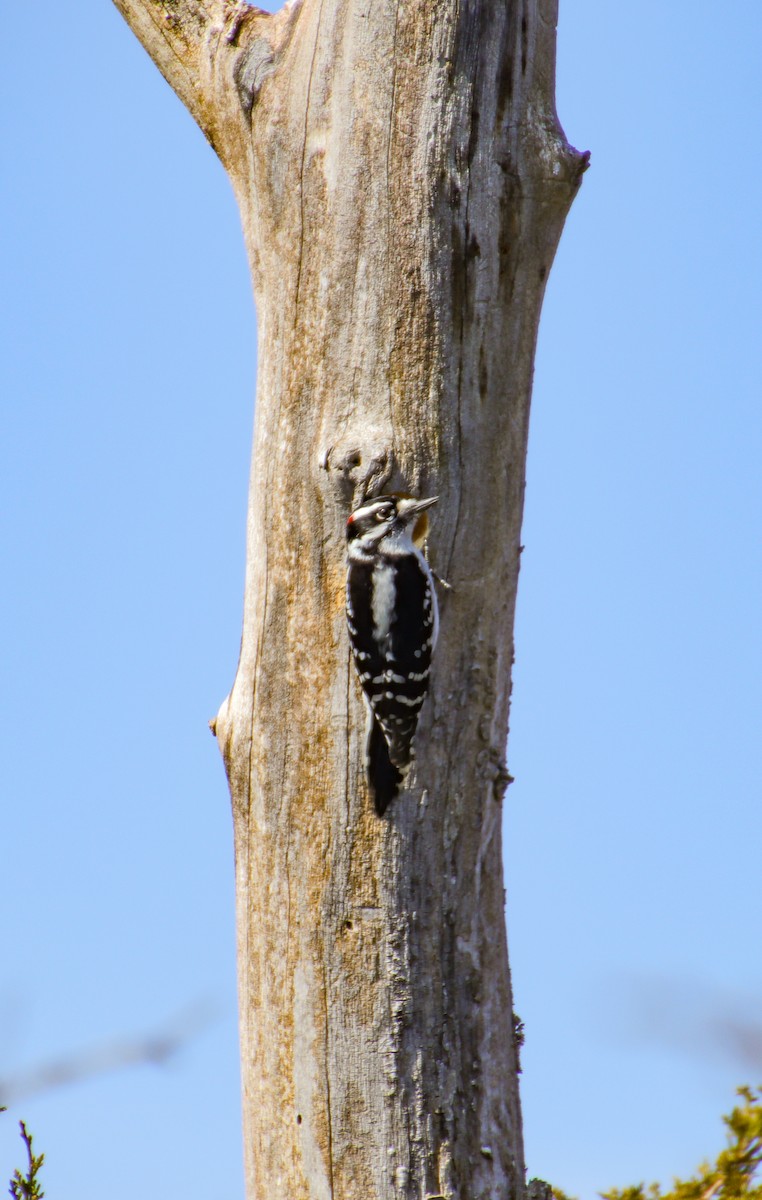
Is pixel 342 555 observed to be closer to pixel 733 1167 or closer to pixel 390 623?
pixel 390 623

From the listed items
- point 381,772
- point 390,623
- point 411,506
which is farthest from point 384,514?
point 381,772

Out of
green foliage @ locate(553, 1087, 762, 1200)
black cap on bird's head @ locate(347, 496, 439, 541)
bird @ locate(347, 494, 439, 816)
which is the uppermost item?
black cap on bird's head @ locate(347, 496, 439, 541)

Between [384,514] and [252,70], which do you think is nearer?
[384,514]

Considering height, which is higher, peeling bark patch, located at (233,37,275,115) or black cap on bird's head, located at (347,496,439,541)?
peeling bark patch, located at (233,37,275,115)

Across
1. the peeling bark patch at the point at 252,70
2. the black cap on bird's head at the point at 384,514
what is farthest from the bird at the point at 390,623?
the peeling bark patch at the point at 252,70

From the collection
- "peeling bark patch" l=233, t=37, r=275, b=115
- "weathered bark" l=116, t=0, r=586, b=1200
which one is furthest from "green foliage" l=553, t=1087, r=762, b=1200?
"peeling bark patch" l=233, t=37, r=275, b=115

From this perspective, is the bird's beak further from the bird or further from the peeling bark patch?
the peeling bark patch

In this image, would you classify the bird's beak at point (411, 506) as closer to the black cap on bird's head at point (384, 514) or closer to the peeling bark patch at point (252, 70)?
the black cap on bird's head at point (384, 514)

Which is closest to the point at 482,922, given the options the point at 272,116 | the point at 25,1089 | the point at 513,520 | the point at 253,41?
the point at 513,520
